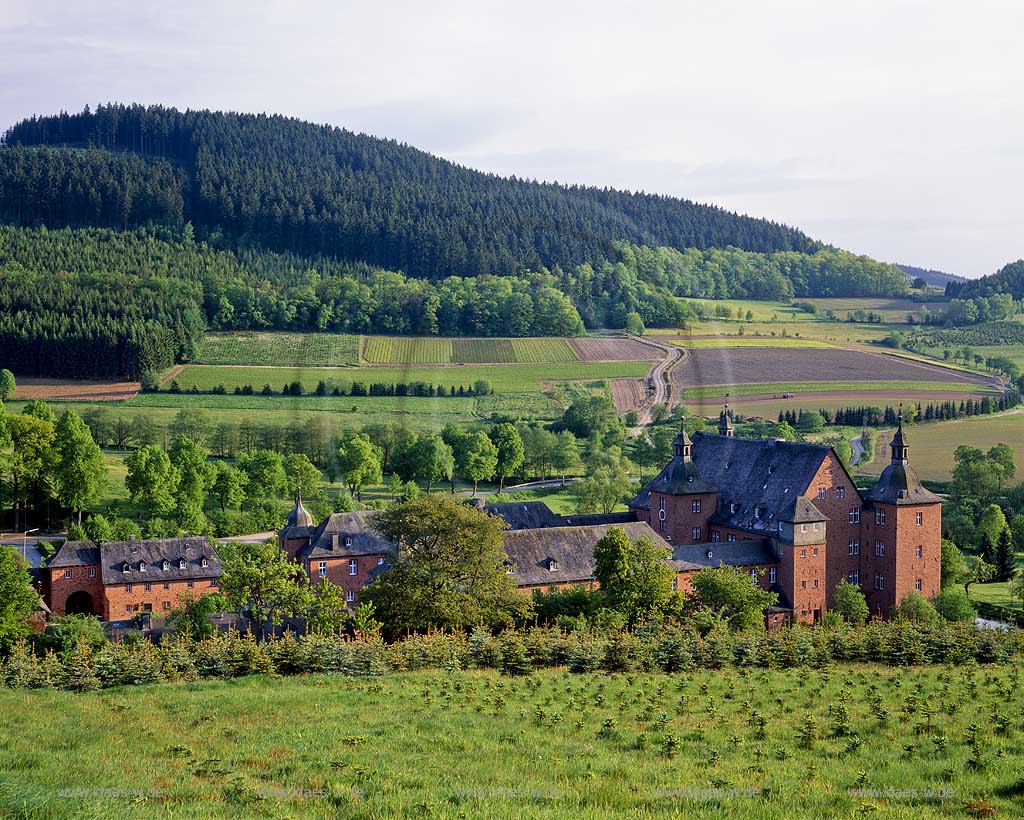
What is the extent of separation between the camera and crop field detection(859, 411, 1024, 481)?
88.4m

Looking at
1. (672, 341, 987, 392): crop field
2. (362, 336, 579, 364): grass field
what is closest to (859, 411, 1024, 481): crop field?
(672, 341, 987, 392): crop field

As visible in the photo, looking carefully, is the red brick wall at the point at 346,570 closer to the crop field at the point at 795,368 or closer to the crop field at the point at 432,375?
the crop field at the point at 432,375

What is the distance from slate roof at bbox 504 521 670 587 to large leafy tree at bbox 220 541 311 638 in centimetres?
1189

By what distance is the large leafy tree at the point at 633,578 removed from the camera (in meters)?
42.5

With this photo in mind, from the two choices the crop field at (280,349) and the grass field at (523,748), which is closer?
the grass field at (523,748)

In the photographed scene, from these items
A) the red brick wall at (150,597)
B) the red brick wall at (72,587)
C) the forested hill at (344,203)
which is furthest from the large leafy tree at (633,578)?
the forested hill at (344,203)

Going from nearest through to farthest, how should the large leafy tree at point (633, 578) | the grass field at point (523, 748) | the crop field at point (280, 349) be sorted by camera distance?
the grass field at point (523, 748), the large leafy tree at point (633, 578), the crop field at point (280, 349)

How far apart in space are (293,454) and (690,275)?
60.9m

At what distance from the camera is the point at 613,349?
111125 millimetres

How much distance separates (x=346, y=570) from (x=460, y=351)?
2068 inches

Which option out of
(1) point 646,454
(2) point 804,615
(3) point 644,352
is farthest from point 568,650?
(3) point 644,352

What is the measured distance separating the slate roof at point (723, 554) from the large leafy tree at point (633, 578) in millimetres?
10092

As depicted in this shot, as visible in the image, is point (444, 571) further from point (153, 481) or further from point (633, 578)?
point (153, 481)

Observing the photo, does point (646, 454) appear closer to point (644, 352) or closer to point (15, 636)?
point (644, 352)
